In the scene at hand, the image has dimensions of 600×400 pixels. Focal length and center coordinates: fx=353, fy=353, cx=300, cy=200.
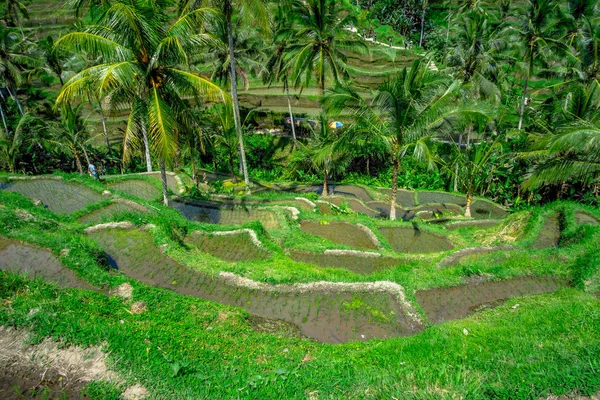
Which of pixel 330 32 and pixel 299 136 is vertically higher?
pixel 330 32

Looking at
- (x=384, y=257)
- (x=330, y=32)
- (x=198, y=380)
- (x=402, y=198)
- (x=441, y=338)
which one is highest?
(x=330, y=32)

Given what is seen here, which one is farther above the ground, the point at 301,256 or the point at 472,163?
the point at 472,163

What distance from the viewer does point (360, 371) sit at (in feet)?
16.3

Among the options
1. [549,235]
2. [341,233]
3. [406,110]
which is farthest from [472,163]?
[341,233]

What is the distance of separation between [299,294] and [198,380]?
373 cm

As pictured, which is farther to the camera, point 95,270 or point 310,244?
point 310,244

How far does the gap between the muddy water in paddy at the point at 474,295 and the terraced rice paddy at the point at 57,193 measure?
13.0 m

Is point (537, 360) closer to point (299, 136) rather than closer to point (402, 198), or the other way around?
point (402, 198)

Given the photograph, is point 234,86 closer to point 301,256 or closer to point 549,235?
point 301,256

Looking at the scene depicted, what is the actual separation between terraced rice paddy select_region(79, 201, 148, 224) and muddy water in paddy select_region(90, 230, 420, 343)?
3.65 meters

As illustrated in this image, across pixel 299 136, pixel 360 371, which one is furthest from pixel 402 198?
pixel 360 371

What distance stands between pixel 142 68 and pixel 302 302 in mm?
7270

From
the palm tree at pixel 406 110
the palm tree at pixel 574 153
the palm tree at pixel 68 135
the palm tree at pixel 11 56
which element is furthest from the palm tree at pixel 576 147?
the palm tree at pixel 11 56

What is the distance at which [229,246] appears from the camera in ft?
36.3
